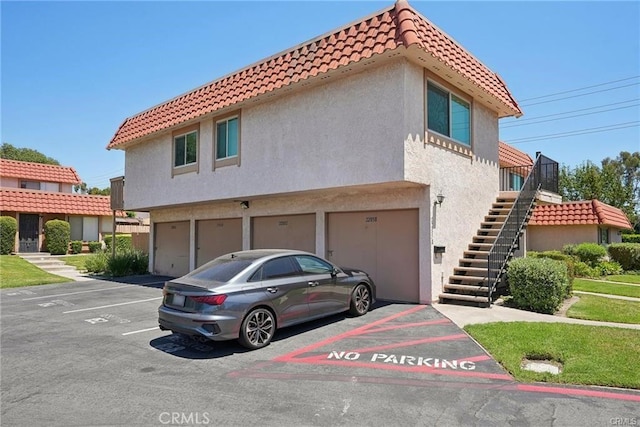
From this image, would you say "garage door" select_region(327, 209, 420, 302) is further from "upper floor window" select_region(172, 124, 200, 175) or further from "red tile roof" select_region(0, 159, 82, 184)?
"red tile roof" select_region(0, 159, 82, 184)

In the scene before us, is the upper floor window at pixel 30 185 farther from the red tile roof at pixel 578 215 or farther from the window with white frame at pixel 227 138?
the red tile roof at pixel 578 215

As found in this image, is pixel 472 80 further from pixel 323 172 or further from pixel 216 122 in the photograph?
pixel 216 122

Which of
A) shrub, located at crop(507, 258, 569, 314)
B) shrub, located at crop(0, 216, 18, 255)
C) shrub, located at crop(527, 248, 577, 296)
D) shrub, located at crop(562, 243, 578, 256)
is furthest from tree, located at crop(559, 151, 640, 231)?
shrub, located at crop(0, 216, 18, 255)

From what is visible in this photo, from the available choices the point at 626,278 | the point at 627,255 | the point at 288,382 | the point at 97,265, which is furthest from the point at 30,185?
the point at 627,255

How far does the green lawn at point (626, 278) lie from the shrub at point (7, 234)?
32.4 m

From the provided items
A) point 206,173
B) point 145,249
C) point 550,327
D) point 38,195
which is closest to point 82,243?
point 38,195

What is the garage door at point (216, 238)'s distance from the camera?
1530 cm

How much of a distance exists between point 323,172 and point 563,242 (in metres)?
18.9

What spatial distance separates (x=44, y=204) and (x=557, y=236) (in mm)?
32929

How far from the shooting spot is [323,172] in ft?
34.8

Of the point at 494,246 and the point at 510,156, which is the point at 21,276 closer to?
the point at 494,246

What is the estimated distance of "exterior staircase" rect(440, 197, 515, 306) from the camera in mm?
10125

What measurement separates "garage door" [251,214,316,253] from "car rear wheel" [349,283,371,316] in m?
3.75

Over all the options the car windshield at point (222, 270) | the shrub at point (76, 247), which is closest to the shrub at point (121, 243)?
the shrub at point (76, 247)
